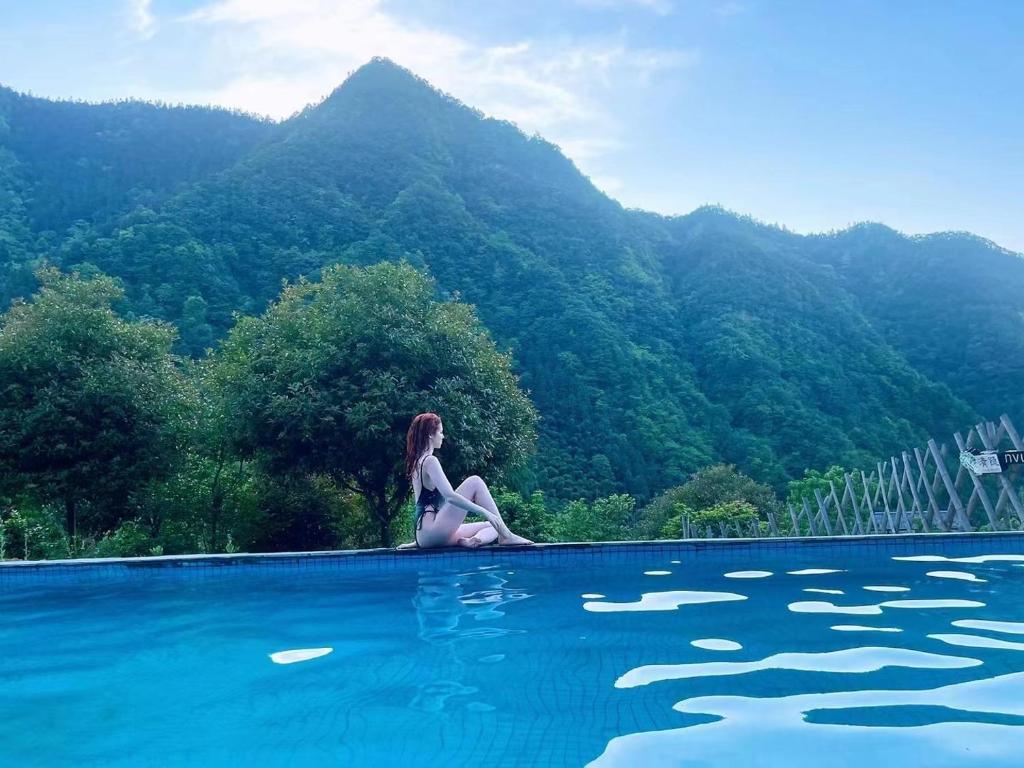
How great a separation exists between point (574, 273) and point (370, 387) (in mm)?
35772

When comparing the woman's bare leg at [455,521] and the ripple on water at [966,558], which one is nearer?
the woman's bare leg at [455,521]

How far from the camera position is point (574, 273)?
4578 centimetres

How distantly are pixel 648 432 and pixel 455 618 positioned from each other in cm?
3212

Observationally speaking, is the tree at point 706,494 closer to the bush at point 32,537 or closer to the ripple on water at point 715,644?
the bush at point 32,537

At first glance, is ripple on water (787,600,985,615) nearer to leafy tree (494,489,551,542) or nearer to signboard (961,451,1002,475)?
signboard (961,451,1002,475)

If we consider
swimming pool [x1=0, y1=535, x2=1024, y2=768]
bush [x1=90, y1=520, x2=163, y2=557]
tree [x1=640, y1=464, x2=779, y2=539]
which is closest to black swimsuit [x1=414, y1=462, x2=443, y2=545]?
swimming pool [x1=0, y1=535, x2=1024, y2=768]

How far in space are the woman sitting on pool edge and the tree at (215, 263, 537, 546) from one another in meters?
3.84

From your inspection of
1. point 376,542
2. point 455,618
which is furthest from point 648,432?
point 455,618

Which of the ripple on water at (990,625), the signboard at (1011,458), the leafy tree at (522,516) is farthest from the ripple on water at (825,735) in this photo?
the leafy tree at (522,516)

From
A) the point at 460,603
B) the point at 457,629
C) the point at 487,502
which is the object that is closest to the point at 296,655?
the point at 457,629

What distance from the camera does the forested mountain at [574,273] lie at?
35.6 metres

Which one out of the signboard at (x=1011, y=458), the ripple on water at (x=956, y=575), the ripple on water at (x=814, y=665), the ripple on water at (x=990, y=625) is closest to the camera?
the ripple on water at (x=814, y=665)

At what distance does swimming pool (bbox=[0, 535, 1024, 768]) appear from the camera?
8.80 ft

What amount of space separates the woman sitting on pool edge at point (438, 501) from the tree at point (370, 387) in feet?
12.6
